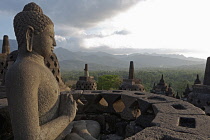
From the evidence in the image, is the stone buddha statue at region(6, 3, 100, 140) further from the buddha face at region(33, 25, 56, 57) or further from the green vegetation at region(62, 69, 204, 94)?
the green vegetation at region(62, 69, 204, 94)

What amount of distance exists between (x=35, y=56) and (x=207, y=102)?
24.9ft

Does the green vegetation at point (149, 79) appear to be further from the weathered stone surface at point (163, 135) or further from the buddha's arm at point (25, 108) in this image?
the buddha's arm at point (25, 108)

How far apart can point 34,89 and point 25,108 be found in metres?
0.26

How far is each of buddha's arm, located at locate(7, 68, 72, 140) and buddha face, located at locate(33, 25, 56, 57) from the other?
0.48 meters

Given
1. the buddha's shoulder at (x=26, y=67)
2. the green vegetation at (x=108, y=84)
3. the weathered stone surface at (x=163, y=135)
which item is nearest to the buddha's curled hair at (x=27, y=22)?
the buddha's shoulder at (x=26, y=67)

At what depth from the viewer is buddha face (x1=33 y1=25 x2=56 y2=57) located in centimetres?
231

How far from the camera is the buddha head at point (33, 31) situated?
88.0 inches

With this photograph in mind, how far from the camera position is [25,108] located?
1838 millimetres

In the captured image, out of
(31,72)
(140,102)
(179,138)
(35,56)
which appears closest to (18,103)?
(31,72)

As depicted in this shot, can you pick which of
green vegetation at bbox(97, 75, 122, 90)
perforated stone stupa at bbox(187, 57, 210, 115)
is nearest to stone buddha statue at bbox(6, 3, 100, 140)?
perforated stone stupa at bbox(187, 57, 210, 115)

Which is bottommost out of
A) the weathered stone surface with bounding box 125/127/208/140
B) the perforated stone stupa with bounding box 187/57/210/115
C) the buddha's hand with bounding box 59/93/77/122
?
the perforated stone stupa with bounding box 187/57/210/115

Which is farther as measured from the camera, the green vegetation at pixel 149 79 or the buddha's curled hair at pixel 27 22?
the green vegetation at pixel 149 79

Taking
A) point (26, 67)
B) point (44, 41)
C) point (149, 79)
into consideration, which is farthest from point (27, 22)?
point (149, 79)

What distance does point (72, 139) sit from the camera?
247cm
